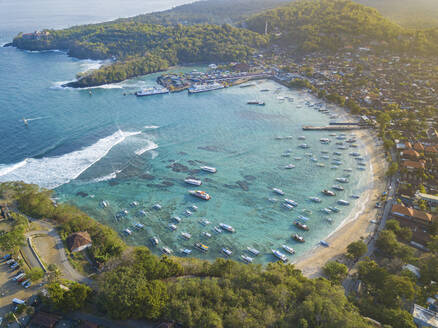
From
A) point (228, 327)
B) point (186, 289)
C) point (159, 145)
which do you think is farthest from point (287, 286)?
point (159, 145)

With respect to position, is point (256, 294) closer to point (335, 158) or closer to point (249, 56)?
point (335, 158)

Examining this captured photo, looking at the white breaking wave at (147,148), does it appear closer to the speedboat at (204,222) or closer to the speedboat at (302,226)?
the speedboat at (204,222)

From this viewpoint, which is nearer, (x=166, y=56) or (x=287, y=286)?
(x=287, y=286)

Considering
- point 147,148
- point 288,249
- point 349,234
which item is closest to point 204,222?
point 288,249

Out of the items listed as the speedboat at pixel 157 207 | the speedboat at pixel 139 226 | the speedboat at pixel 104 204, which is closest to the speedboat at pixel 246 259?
the speedboat at pixel 139 226

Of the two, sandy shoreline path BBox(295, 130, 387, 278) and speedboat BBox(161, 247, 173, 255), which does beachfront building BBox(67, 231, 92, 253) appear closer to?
speedboat BBox(161, 247, 173, 255)

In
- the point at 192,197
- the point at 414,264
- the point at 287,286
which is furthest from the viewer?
the point at 192,197
